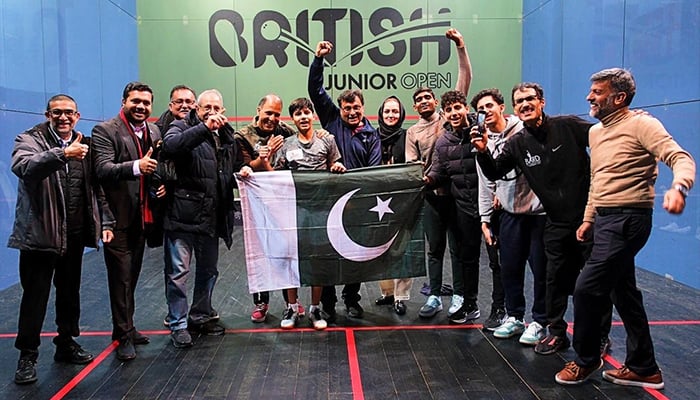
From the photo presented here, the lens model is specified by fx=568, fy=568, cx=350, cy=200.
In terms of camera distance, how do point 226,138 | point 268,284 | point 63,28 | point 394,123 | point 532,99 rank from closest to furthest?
point 532,99 → point 226,138 → point 268,284 → point 394,123 → point 63,28

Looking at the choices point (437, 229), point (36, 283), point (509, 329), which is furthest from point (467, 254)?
point (36, 283)

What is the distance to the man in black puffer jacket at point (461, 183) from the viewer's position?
3695 millimetres

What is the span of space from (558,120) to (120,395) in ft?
8.80

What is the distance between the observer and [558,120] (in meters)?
3.13

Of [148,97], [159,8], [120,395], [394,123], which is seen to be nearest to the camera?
[120,395]

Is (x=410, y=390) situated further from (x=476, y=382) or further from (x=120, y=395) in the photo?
(x=120, y=395)

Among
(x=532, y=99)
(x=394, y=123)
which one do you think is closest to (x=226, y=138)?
(x=394, y=123)

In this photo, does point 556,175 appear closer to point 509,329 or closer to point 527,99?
point 527,99

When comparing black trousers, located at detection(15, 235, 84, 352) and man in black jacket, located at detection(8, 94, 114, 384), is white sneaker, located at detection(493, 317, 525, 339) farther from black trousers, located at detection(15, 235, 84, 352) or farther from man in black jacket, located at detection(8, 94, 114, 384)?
black trousers, located at detection(15, 235, 84, 352)

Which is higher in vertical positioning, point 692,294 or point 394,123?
point 394,123

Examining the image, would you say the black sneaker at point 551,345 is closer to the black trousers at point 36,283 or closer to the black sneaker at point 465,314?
the black sneaker at point 465,314

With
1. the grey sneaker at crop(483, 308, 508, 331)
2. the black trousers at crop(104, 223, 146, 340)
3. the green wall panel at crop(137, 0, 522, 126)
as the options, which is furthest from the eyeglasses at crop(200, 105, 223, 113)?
the green wall panel at crop(137, 0, 522, 126)

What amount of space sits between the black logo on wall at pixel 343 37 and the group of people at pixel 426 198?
16.7 feet

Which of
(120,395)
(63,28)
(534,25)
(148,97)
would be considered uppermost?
(534,25)
